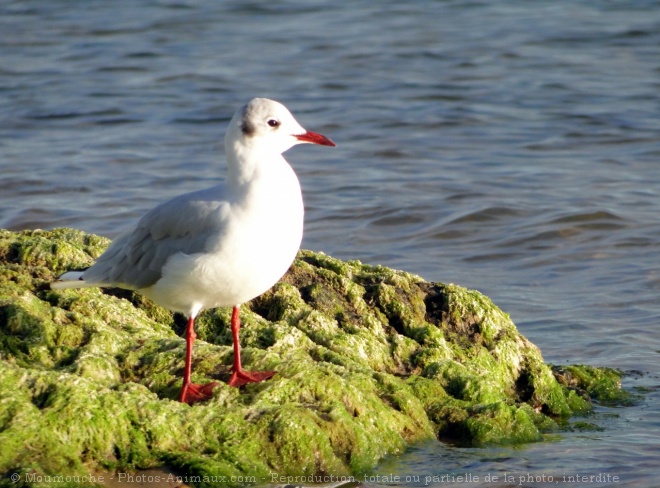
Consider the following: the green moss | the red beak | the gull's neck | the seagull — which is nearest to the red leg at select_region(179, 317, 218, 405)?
the seagull

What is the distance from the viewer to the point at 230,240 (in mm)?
5051

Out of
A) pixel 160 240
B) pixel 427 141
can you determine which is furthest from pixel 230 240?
pixel 427 141

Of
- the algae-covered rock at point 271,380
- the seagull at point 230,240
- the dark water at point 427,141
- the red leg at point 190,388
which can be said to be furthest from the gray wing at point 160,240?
the dark water at point 427,141

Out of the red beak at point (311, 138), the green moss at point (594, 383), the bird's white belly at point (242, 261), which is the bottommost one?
the green moss at point (594, 383)

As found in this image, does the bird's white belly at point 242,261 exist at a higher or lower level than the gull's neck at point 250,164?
lower

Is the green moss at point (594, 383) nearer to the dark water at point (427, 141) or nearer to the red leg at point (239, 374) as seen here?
the dark water at point (427, 141)

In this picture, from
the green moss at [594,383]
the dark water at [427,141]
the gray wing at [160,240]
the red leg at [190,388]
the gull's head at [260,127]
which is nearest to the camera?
the red leg at [190,388]

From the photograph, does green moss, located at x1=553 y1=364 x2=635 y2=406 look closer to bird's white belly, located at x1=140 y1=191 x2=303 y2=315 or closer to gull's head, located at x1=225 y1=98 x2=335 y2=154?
bird's white belly, located at x1=140 y1=191 x2=303 y2=315

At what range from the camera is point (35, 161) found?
13.2m

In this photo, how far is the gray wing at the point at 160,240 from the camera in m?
5.20

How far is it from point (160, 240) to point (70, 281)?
22.2 inches

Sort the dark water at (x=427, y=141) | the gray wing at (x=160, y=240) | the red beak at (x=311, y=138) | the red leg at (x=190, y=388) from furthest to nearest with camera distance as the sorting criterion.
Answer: the dark water at (x=427, y=141), the red beak at (x=311, y=138), the gray wing at (x=160, y=240), the red leg at (x=190, y=388)

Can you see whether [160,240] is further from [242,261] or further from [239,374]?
[239,374]

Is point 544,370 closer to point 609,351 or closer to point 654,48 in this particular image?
point 609,351
